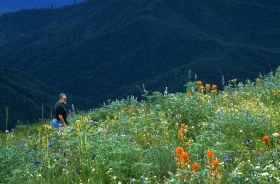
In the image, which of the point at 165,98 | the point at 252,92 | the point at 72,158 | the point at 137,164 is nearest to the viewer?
the point at 137,164

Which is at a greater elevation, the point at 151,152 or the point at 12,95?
the point at 12,95

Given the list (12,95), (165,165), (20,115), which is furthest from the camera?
(12,95)

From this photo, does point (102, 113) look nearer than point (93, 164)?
No

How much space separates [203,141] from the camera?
15.3 feet

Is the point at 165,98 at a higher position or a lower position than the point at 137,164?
higher

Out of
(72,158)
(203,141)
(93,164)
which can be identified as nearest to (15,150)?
(72,158)

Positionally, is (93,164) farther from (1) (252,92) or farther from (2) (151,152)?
(1) (252,92)

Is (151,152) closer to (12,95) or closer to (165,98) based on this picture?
(165,98)

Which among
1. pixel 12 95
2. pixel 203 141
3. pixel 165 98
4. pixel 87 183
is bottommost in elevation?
pixel 87 183

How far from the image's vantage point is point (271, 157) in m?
3.62

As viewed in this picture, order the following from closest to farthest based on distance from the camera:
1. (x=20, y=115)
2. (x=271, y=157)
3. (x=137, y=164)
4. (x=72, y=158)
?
(x=271, y=157) < (x=137, y=164) < (x=72, y=158) < (x=20, y=115)

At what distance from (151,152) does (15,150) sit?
204cm

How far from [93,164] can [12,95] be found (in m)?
205

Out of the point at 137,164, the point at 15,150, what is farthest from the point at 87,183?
the point at 15,150
